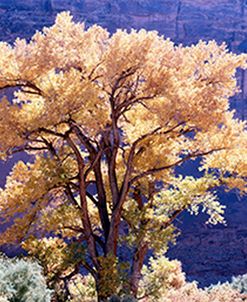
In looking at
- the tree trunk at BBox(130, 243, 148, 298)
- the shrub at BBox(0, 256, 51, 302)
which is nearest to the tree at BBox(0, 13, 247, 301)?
the tree trunk at BBox(130, 243, 148, 298)

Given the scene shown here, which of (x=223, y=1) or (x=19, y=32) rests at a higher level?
(x=223, y=1)

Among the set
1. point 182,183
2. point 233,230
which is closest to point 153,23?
point 233,230

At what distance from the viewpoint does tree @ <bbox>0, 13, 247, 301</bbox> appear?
826cm

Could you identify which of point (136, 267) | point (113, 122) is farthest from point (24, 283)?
point (136, 267)

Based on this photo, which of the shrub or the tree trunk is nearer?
the shrub

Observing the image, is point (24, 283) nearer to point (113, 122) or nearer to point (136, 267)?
point (113, 122)

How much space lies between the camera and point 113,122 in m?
8.97

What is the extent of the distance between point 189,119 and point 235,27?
1454 inches

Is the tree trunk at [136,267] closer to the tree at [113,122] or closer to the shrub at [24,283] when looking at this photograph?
the tree at [113,122]

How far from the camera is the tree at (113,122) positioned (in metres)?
8.26

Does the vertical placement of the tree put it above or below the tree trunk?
above

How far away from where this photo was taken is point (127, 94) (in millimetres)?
9297

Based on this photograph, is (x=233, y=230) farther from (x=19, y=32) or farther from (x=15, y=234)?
(x=15, y=234)

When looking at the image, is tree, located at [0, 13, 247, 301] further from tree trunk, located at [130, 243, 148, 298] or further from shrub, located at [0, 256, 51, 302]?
shrub, located at [0, 256, 51, 302]
